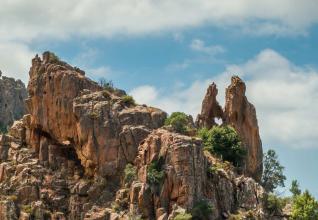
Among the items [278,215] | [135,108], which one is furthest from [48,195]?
[278,215]

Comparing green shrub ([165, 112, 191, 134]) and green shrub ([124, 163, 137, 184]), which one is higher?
green shrub ([165, 112, 191, 134])

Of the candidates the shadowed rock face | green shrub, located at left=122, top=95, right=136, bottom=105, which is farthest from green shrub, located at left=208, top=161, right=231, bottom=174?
green shrub, located at left=122, top=95, right=136, bottom=105

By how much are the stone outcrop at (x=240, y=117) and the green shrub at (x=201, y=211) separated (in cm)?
2734

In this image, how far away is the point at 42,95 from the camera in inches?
4761

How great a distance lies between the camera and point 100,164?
113688 mm

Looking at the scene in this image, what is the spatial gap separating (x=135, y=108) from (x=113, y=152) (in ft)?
32.1

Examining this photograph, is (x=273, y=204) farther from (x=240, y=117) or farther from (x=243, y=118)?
(x=243, y=118)

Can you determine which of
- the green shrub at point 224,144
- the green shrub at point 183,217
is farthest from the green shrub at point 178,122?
the green shrub at point 183,217

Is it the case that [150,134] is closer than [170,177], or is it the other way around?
[170,177]

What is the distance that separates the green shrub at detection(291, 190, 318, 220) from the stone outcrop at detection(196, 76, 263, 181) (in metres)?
18.2

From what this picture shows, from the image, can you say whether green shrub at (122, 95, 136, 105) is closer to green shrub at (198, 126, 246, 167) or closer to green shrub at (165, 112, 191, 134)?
green shrub at (165, 112, 191, 134)

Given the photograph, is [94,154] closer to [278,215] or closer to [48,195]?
[48,195]

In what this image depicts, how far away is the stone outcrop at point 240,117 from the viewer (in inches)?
5108

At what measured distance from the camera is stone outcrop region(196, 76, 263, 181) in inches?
5108
